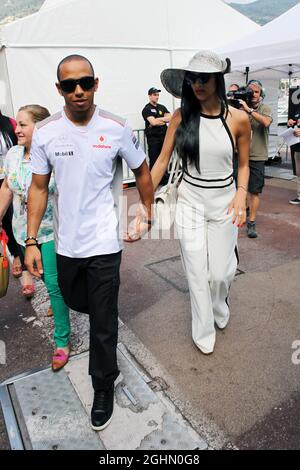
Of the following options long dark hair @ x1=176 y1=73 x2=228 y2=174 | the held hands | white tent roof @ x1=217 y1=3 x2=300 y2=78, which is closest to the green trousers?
the held hands

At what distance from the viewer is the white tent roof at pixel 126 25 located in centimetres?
746

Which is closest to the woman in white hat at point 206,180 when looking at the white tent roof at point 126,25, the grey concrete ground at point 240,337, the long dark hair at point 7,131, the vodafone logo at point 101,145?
the grey concrete ground at point 240,337

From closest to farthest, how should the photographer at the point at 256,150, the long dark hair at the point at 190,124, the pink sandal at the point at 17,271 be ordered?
the long dark hair at the point at 190,124 < the pink sandal at the point at 17,271 < the photographer at the point at 256,150

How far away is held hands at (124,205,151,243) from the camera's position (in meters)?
2.46

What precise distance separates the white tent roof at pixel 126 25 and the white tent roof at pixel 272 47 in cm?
122

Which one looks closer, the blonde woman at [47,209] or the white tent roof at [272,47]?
the blonde woman at [47,209]

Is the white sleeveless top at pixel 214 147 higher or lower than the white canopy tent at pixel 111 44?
lower

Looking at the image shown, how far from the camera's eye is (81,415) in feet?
7.63

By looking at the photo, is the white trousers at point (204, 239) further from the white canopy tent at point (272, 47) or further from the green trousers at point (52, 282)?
the white canopy tent at point (272, 47)

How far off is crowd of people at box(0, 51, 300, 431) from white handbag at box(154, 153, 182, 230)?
0.17 ft

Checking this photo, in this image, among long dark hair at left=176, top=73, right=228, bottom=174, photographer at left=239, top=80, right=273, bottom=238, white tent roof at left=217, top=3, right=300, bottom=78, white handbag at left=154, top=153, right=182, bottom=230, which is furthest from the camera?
white tent roof at left=217, top=3, right=300, bottom=78

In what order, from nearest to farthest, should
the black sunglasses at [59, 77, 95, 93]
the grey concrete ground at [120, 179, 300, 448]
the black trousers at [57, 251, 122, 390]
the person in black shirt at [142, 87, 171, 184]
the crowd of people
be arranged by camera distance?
the black sunglasses at [59, 77, 95, 93] < the crowd of people < the black trousers at [57, 251, 122, 390] < the grey concrete ground at [120, 179, 300, 448] < the person in black shirt at [142, 87, 171, 184]

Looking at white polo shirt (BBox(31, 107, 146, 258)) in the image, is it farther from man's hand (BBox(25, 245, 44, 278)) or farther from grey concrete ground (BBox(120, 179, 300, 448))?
grey concrete ground (BBox(120, 179, 300, 448))
